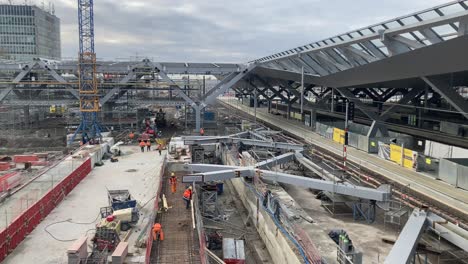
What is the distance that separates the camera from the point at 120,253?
15867 mm

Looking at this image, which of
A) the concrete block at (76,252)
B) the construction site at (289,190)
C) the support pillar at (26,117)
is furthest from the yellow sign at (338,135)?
the support pillar at (26,117)

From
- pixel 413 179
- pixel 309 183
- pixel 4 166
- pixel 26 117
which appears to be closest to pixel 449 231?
pixel 413 179

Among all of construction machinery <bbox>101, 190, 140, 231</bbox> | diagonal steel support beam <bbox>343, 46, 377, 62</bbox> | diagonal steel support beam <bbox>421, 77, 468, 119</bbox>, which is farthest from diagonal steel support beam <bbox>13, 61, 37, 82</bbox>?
diagonal steel support beam <bbox>421, 77, 468, 119</bbox>

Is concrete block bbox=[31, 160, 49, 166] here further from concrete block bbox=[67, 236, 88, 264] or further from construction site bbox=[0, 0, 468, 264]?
concrete block bbox=[67, 236, 88, 264]

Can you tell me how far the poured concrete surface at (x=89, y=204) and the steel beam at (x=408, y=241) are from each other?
9939 mm

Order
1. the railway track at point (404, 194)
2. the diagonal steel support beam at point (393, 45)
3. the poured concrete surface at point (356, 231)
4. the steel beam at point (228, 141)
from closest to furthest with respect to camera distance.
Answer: the railway track at point (404, 194)
the poured concrete surface at point (356, 231)
the diagonal steel support beam at point (393, 45)
the steel beam at point (228, 141)

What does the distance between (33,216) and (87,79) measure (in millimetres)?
34306

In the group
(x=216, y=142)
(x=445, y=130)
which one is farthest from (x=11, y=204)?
(x=445, y=130)

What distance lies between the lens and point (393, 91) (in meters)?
68.2

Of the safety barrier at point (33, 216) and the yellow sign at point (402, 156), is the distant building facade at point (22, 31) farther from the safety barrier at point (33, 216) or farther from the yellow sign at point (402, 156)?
the yellow sign at point (402, 156)

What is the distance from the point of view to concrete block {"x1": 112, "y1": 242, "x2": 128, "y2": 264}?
15.7m

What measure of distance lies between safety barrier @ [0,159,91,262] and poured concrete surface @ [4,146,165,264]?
25 centimetres

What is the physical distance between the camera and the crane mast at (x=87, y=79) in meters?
50.4

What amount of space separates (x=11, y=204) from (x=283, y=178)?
1534cm
